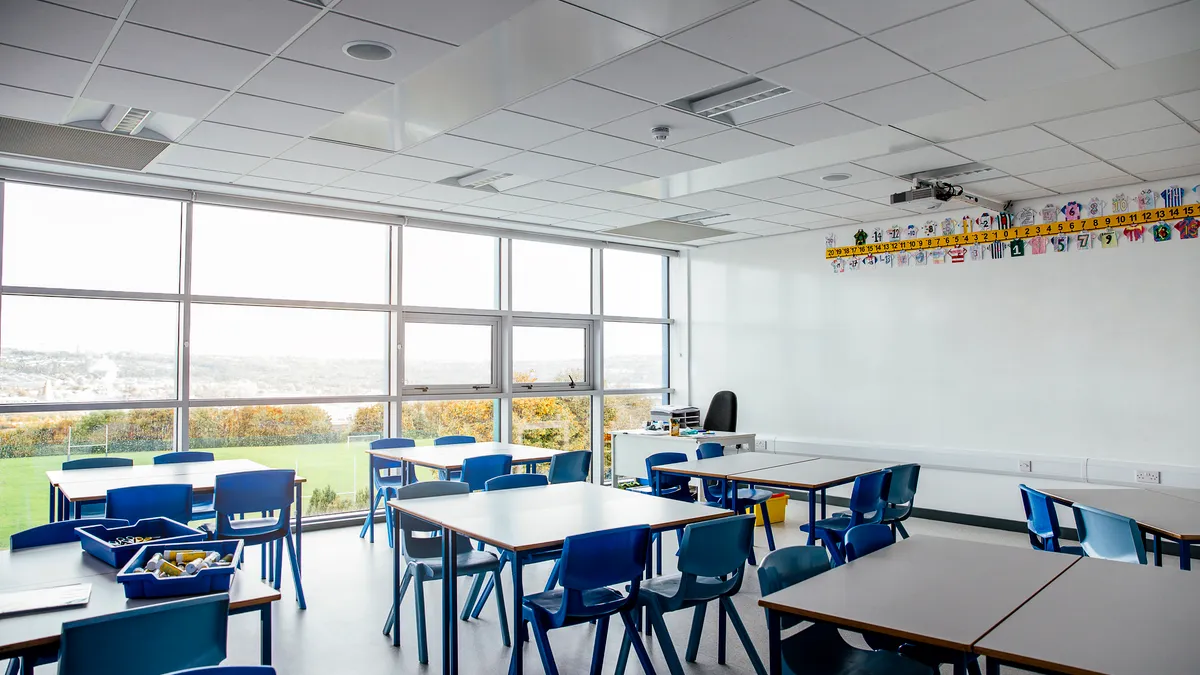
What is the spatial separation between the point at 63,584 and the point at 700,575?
2410mm

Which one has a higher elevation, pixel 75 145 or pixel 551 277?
pixel 75 145

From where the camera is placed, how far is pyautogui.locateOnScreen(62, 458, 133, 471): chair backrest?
5328mm

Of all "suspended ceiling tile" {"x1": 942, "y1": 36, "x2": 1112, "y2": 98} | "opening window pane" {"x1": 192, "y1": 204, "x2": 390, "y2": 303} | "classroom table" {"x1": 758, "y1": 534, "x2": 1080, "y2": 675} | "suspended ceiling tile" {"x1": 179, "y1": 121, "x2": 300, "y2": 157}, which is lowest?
"classroom table" {"x1": 758, "y1": 534, "x2": 1080, "y2": 675}

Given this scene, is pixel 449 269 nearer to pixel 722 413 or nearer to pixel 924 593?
pixel 722 413

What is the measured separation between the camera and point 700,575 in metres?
3.39

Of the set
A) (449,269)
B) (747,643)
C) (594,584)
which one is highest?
(449,269)

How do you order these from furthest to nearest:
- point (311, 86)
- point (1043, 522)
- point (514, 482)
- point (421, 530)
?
point (514, 482), point (1043, 522), point (421, 530), point (311, 86)

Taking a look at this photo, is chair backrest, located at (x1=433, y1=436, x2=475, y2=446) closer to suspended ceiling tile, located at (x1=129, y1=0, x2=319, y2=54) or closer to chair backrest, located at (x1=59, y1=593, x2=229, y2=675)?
suspended ceiling tile, located at (x1=129, y1=0, x2=319, y2=54)

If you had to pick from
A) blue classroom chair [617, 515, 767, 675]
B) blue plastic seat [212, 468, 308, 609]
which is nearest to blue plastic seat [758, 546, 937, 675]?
blue classroom chair [617, 515, 767, 675]

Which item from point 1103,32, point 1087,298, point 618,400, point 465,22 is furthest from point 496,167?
point 1087,298

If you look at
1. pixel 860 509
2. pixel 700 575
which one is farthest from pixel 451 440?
pixel 700 575

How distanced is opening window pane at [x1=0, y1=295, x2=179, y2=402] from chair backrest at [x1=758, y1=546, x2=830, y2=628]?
18.6 ft

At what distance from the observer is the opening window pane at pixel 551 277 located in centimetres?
869

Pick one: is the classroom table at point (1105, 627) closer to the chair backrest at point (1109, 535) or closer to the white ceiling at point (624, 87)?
the chair backrest at point (1109, 535)
